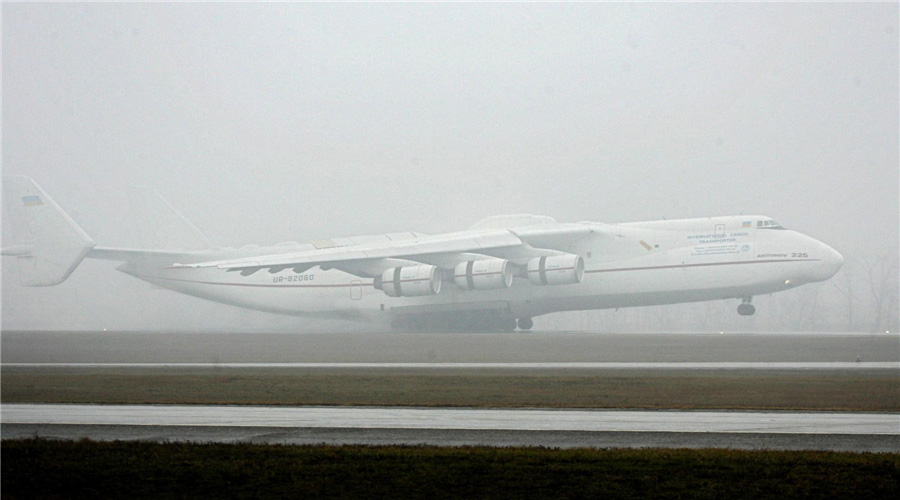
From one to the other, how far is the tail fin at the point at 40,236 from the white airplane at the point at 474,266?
0.16ft

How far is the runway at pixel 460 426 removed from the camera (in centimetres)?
1045

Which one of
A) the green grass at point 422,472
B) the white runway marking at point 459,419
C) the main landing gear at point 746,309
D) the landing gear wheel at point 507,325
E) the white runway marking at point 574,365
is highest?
the green grass at point 422,472

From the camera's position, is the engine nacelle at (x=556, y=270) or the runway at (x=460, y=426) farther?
the engine nacelle at (x=556, y=270)

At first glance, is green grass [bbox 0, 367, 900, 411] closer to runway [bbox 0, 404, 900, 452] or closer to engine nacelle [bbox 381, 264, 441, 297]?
runway [bbox 0, 404, 900, 452]

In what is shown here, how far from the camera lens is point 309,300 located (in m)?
46.6

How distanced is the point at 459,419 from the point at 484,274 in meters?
28.0

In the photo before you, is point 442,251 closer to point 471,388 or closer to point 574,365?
point 574,365

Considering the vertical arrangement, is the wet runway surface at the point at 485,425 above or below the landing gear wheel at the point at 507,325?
above

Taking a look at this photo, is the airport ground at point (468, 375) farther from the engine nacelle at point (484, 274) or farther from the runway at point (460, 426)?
the engine nacelle at point (484, 274)

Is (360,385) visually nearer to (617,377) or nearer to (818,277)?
(617,377)

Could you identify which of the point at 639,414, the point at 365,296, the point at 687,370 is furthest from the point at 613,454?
the point at 365,296

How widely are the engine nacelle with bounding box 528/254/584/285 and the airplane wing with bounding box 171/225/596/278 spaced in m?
1.58

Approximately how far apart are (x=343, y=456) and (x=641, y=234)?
32633mm

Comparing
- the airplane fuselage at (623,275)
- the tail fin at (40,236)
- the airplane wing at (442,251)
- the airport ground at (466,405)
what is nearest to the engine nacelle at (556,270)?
the airplane fuselage at (623,275)
